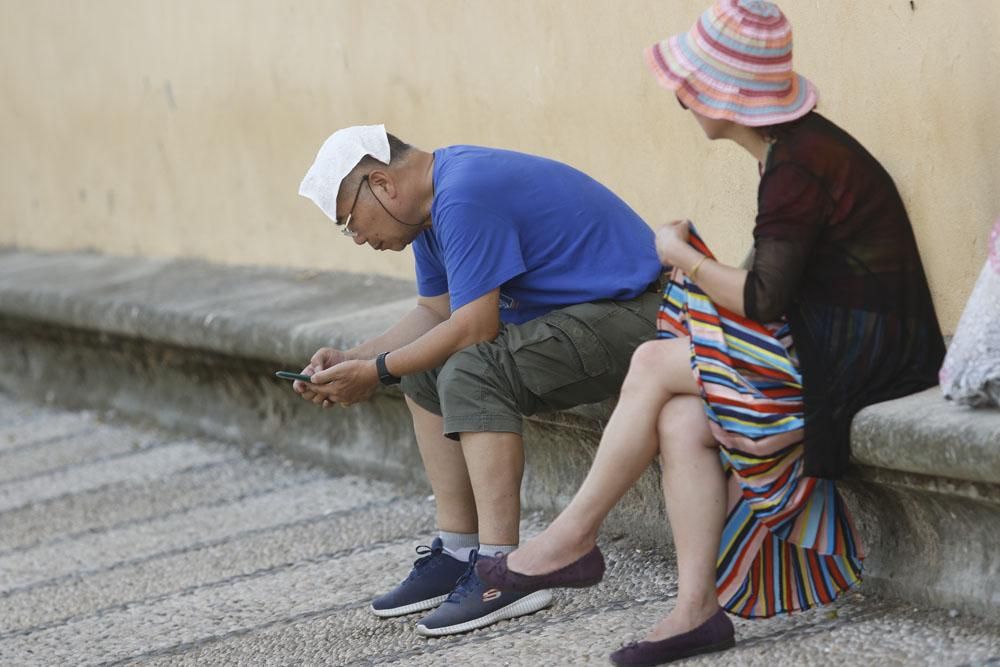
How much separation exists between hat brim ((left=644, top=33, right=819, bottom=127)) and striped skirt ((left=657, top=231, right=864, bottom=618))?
0.79ft

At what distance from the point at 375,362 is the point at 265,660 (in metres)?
0.67

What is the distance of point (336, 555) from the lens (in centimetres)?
430

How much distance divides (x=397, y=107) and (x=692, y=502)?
2.65m

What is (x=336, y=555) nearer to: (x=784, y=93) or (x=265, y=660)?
(x=265, y=660)

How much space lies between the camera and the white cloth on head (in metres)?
3.55

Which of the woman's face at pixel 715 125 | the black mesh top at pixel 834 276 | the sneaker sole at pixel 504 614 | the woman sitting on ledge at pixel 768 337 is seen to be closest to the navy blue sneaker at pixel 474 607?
the sneaker sole at pixel 504 614

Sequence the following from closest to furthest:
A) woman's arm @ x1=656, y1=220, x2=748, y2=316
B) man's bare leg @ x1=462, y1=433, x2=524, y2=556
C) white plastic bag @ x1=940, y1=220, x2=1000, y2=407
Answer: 1. white plastic bag @ x1=940, y1=220, x2=1000, y2=407
2. woman's arm @ x1=656, y1=220, x2=748, y2=316
3. man's bare leg @ x1=462, y1=433, x2=524, y2=556

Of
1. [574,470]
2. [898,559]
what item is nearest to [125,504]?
[574,470]

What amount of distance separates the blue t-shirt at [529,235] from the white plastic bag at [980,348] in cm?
87

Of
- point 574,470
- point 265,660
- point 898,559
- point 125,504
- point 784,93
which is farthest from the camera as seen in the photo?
point 125,504

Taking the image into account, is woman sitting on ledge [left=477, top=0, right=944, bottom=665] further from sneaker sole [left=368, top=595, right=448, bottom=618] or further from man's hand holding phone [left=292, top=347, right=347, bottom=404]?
man's hand holding phone [left=292, top=347, right=347, bottom=404]

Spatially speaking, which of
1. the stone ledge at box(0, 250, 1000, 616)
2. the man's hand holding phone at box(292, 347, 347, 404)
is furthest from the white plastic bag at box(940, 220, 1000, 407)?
the man's hand holding phone at box(292, 347, 347, 404)

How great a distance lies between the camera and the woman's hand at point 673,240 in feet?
10.0

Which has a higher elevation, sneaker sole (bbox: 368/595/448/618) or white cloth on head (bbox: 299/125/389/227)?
white cloth on head (bbox: 299/125/389/227)
